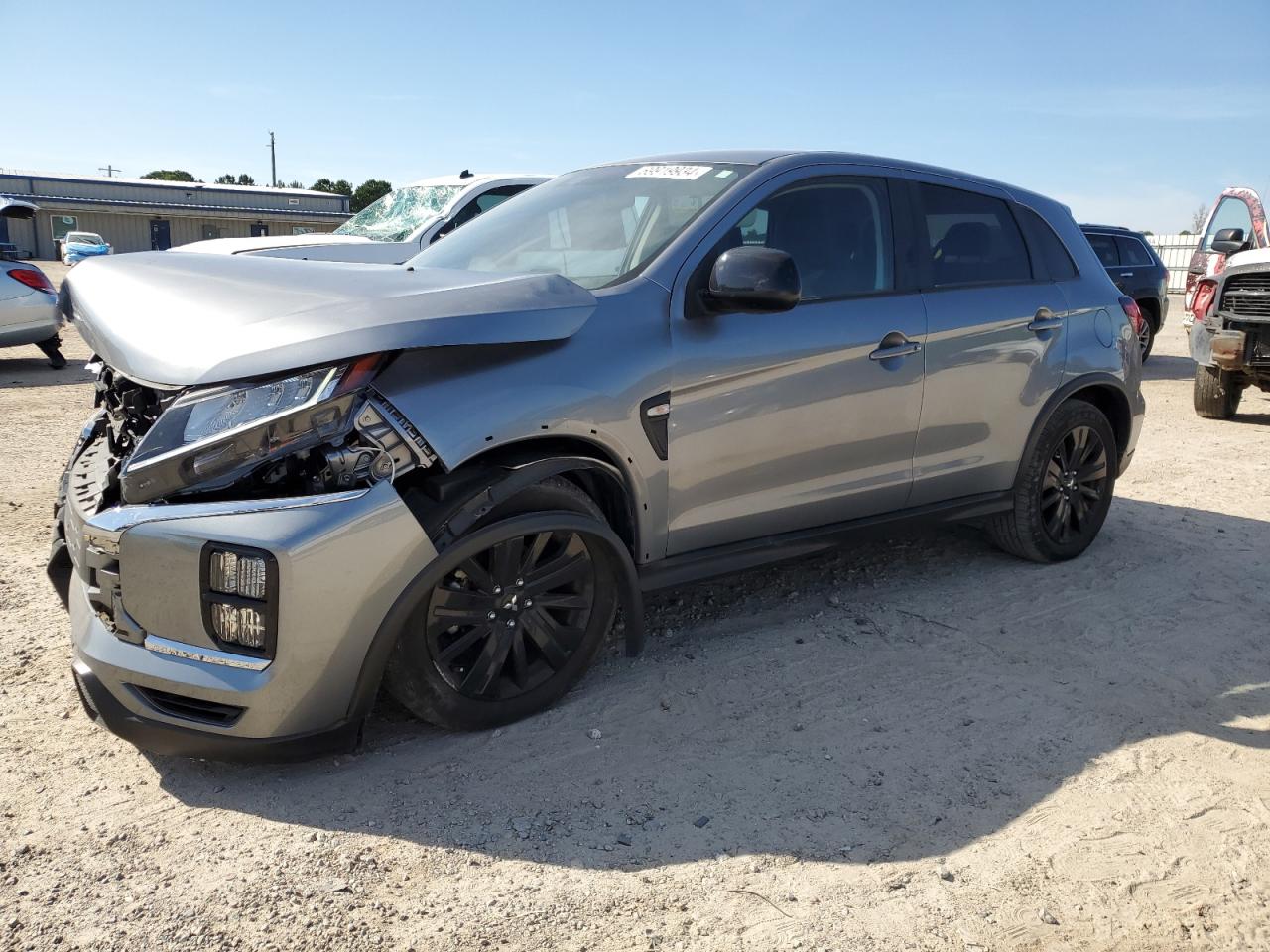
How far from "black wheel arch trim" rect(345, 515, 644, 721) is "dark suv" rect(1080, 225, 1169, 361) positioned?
1188cm

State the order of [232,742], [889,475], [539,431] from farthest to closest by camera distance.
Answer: [889,475], [539,431], [232,742]

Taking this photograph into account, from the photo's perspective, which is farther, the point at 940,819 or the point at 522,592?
the point at 522,592

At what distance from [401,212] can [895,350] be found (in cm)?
787

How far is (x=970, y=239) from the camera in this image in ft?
15.4

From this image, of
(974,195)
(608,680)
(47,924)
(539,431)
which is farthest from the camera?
(974,195)

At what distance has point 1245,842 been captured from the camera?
285 centimetres

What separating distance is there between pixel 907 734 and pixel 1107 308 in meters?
2.82

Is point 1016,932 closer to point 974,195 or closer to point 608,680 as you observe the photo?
point 608,680

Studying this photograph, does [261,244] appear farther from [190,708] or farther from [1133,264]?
[1133,264]

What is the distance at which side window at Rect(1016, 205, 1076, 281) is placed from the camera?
197 inches

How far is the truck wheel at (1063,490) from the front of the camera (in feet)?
Result: 16.4

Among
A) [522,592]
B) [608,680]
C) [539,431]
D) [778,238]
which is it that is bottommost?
[608,680]

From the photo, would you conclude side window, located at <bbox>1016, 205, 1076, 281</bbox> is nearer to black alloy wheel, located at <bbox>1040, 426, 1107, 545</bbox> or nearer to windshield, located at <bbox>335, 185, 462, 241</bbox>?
black alloy wheel, located at <bbox>1040, 426, 1107, 545</bbox>

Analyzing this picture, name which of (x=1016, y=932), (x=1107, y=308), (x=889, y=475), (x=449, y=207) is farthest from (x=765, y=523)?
(x=449, y=207)
